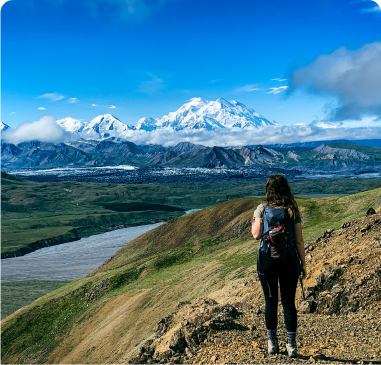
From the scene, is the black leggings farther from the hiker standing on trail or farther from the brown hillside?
the brown hillside

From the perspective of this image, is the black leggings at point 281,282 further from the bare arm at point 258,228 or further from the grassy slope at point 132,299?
the grassy slope at point 132,299

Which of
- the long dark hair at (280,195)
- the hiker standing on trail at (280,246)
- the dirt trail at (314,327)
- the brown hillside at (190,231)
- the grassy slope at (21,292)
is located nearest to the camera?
the hiker standing on trail at (280,246)

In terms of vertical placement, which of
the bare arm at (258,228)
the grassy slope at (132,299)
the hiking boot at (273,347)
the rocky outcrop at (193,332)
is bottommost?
the grassy slope at (132,299)

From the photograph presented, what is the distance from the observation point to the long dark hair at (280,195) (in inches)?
287

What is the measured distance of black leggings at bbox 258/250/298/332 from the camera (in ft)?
23.3

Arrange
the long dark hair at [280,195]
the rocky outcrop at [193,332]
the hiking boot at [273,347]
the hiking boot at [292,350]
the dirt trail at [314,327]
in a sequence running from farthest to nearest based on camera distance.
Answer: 1. the rocky outcrop at [193,332]
2. the dirt trail at [314,327]
3. the hiking boot at [273,347]
4. the hiking boot at [292,350]
5. the long dark hair at [280,195]

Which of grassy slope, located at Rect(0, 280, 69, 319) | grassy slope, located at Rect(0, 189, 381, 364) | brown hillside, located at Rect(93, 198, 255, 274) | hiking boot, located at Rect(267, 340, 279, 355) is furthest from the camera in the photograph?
grassy slope, located at Rect(0, 280, 69, 319)

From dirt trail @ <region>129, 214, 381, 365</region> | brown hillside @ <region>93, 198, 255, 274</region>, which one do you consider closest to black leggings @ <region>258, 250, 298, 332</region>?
dirt trail @ <region>129, 214, 381, 365</region>

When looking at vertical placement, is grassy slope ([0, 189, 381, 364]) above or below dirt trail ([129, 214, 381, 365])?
below

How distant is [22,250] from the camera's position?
112 m

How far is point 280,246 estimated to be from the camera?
7.00 metres

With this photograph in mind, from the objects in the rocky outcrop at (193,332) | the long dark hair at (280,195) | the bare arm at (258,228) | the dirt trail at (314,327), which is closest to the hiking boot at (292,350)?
the dirt trail at (314,327)

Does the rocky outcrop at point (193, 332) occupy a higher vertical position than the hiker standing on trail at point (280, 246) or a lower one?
lower

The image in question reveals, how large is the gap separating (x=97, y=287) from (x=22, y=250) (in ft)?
276
